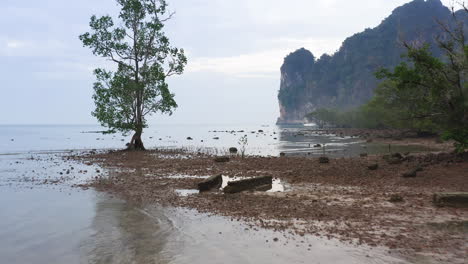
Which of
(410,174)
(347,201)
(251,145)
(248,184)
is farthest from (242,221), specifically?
(251,145)

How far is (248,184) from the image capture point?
1502 centimetres

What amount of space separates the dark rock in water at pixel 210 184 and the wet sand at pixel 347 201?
2.84ft

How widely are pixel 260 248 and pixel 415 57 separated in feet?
51.8

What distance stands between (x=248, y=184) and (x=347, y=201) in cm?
423

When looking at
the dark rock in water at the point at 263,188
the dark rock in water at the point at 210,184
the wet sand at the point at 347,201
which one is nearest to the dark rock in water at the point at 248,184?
the dark rock in water at the point at 263,188

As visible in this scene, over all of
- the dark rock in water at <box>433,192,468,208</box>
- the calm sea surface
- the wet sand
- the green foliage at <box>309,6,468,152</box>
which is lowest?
the calm sea surface

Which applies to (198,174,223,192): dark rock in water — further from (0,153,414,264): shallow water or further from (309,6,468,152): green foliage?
(309,6,468,152): green foliage

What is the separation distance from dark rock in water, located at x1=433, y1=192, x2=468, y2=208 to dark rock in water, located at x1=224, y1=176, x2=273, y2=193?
264 inches

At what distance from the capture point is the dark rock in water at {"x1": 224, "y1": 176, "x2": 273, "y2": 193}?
14198 mm

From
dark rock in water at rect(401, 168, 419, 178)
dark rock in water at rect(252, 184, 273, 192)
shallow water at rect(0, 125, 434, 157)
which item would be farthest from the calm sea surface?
shallow water at rect(0, 125, 434, 157)

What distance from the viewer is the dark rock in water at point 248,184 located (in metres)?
14.2

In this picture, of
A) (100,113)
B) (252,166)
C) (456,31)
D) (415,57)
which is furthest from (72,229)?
(100,113)

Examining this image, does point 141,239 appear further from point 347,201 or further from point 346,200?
point 346,200

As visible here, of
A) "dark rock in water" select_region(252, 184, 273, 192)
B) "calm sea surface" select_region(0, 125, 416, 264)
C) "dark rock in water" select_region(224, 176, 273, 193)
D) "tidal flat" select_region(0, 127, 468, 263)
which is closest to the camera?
"calm sea surface" select_region(0, 125, 416, 264)
